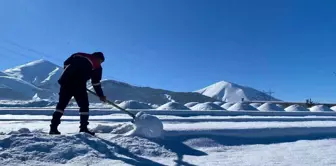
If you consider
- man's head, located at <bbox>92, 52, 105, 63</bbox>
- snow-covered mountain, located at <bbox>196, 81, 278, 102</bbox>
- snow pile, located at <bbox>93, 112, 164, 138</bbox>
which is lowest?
snow pile, located at <bbox>93, 112, 164, 138</bbox>

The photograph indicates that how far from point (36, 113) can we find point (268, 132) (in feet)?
28.4

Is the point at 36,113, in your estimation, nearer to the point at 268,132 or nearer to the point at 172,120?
the point at 172,120

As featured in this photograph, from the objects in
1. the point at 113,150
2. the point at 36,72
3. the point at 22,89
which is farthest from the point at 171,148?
the point at 36,72

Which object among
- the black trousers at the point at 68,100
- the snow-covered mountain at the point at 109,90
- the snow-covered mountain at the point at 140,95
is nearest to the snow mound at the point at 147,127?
the black trousers at the point at 68,100

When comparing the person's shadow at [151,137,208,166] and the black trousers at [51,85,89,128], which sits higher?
the black trousers at [51,85,89,128]

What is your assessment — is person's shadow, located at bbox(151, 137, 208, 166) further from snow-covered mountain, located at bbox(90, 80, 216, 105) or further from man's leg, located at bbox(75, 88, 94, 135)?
snow-covered mountain, located at bbox(90, 80, 216, 105)

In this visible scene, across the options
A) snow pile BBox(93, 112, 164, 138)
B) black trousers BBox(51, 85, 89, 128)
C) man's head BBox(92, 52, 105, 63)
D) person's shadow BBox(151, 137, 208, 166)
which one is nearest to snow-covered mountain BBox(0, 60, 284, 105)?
man's head BBox(92, 52, 105, 63)

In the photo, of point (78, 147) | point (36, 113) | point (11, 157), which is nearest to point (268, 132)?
point (78, 147)

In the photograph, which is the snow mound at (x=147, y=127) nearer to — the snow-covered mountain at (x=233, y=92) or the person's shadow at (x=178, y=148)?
the person's shadow at (x=178, y=148)

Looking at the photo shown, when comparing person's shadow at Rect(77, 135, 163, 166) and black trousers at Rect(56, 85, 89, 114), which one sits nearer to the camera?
person's shadow at Rect(77, 135, 163, 166)

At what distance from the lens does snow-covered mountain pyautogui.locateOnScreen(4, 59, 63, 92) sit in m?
146

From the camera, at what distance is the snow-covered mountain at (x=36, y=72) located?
146225mm

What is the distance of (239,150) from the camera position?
180 inches

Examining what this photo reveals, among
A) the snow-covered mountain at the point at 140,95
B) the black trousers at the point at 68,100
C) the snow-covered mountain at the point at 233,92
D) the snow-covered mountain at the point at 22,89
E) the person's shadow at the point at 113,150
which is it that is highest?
the snow-covered mountain at the point at 233,92
